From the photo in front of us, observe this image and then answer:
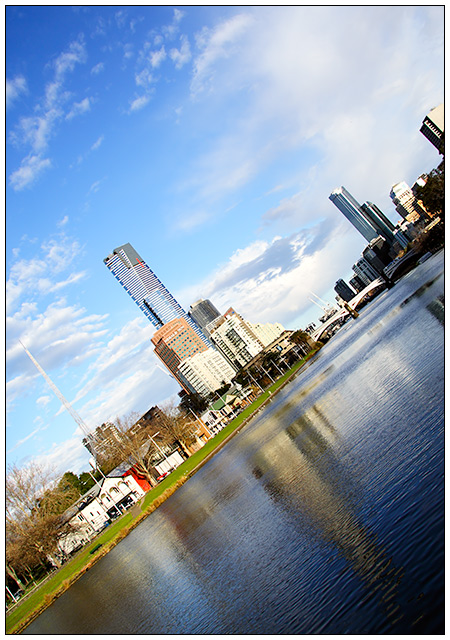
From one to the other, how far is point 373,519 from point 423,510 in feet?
7.13

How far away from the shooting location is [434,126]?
476 feet

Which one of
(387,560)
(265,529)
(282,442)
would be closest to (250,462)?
(282,442)

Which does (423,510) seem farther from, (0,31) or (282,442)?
(282,442)

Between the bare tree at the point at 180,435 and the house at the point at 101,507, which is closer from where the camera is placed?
the house at the point at 101,507

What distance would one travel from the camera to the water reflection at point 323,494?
38.8ft

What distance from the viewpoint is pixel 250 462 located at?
1735 inches

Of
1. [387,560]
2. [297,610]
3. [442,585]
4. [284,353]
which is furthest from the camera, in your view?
[284,353]

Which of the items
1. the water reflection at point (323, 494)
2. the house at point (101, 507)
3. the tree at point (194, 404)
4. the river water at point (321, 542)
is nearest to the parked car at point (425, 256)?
the tree at point (194, 404)

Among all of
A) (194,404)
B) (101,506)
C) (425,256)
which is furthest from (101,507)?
(425,256)

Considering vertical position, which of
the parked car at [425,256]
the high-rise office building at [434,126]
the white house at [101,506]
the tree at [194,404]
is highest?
the high-rise office building at [434,126]

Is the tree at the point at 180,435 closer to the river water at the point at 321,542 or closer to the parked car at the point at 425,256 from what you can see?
the river water at the point at 321,542

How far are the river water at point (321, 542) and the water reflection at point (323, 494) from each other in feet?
0.21

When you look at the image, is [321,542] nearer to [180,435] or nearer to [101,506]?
[101,506]

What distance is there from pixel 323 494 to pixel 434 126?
15963cm
